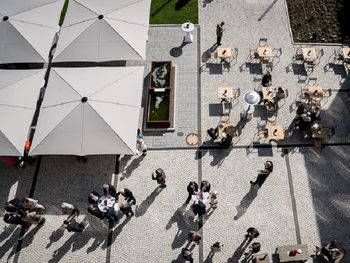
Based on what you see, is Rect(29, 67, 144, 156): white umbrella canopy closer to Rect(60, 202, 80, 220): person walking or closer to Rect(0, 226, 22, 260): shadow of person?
Rect(60, 202, 80, 220): person walking

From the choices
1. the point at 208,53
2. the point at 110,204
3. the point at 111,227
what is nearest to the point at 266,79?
the point at 208,53

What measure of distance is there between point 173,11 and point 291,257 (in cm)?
1472

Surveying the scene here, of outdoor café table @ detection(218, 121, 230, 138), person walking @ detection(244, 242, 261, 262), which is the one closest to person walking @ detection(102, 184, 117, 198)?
outdoor café table @ detection(218, 121, 230, 138)

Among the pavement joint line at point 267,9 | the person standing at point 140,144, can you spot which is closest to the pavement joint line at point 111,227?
the person standing at point 140,144

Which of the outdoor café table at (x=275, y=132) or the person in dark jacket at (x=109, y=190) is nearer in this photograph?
the person in dark jacket at (x=109, y=190)

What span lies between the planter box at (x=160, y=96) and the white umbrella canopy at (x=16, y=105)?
511cm

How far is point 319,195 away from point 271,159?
2.44 m

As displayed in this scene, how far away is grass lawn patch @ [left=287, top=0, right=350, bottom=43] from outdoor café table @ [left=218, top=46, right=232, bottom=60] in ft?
13.1

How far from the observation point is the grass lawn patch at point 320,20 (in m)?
19.9

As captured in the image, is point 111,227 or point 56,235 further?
point 111,227

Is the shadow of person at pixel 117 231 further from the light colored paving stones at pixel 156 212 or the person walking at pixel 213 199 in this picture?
the person walking at pixel 213 199

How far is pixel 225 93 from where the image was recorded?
17.5 meters

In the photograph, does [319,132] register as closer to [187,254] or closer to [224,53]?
[224,53]

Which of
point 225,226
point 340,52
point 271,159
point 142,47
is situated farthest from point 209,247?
point 340,52
